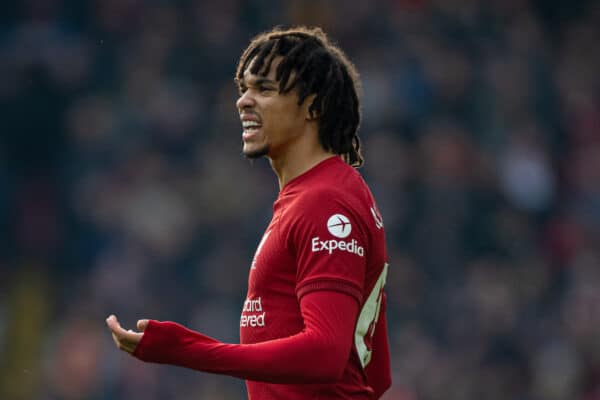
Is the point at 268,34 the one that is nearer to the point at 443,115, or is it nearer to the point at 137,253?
the point at 137,253

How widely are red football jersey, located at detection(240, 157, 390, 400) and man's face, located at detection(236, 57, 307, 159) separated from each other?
0.14m

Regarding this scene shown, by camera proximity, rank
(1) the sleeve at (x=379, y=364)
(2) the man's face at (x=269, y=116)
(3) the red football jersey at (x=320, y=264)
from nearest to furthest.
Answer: (3) the red football jersey at (x=320, y=264) → (2) the man's face at (x=269, y=116) → (1) the sleeve at (x=379, y=364)

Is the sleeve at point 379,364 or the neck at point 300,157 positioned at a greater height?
the neck at point 300,157

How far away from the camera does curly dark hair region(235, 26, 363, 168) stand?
3926mm

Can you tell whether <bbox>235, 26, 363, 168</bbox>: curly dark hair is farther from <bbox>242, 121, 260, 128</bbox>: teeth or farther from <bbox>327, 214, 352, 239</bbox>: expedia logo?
<bbox>327, 214, 352, 239</bbox>: expedia logo

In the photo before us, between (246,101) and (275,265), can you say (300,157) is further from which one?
(275,265)

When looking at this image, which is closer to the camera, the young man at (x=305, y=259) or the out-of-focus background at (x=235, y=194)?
the young man at (x=305, y=259)

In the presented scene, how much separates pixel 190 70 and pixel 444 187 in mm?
2785

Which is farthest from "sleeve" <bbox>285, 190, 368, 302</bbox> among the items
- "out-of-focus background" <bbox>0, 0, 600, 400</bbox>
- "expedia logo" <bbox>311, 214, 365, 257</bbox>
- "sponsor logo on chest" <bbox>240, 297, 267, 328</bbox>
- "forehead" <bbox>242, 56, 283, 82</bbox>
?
"out-of-focus background" <bbox>0, 0, 600, 400</bbox>

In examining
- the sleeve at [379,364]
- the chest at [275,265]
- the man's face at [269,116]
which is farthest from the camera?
the sleeve at [379,364]

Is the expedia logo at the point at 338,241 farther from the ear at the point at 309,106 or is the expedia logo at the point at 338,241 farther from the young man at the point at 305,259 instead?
the ear at the point at 309,106

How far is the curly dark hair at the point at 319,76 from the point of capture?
12.9 ft

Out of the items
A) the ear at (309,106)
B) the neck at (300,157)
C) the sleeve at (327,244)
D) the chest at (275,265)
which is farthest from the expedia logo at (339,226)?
the ear at (309,106)

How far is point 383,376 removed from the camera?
13.7 feet
